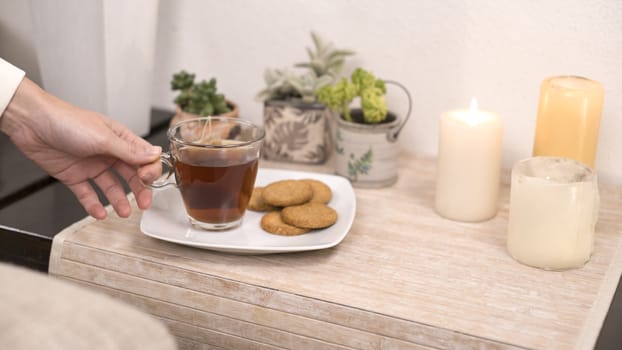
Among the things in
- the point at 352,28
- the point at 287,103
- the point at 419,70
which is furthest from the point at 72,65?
the point at 419,70

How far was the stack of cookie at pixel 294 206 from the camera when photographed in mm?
826

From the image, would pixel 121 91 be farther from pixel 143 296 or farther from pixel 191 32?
pixel 143 296

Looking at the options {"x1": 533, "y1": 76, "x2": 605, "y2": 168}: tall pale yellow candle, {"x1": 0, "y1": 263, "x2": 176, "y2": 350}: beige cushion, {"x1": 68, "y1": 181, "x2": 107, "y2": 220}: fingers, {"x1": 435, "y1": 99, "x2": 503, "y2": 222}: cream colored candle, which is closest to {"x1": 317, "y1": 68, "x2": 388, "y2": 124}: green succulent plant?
{"x1": 435, "y1": 99, "x2": 503, "y2": 222}: cream colored candle

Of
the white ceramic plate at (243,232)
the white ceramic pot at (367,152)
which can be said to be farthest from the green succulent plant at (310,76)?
the white ceramic plate at (243,232)

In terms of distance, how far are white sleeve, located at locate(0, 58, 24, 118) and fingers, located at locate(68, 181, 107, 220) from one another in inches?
5.4

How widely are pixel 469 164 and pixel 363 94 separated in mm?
188

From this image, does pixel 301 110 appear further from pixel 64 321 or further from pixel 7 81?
pixel 64 321

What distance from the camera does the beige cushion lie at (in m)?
0.42

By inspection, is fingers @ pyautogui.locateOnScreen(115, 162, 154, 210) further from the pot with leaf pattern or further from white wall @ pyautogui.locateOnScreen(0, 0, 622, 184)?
white wall @ pyautogui.locateOnScreen(0, 0, 622, 184)

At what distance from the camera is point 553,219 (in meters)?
0.77

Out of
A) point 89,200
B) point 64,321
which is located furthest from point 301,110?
point 64,321

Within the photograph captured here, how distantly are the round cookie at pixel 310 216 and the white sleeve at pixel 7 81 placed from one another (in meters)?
0.36

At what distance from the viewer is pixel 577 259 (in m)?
0.78

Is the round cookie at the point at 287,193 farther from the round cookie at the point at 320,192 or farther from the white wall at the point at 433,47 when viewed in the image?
the white wall at the point at 433,47
